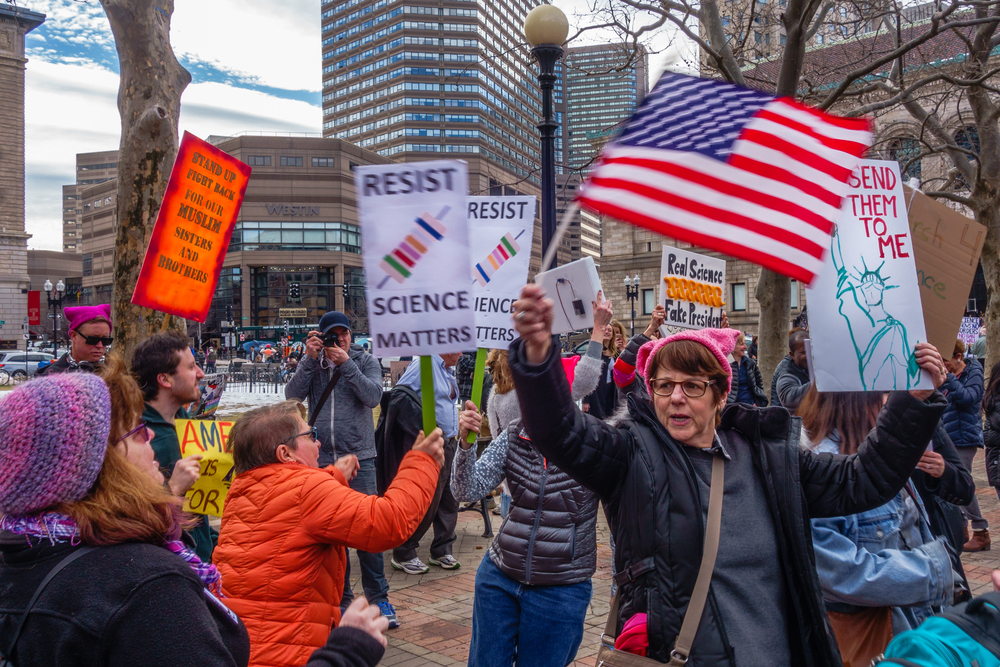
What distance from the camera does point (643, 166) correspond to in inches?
99.8

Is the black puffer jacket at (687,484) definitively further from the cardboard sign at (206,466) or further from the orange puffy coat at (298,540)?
the cardboard sign at (206,466)

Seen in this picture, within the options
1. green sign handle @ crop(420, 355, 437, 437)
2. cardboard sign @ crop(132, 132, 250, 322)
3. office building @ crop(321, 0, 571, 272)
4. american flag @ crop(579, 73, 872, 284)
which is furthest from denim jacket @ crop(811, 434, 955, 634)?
office building @ crop(321, 0, 571, 272)

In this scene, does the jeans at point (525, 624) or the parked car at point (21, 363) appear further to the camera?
the parked car at point (21, 363)

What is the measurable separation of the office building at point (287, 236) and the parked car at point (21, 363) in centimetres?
4199

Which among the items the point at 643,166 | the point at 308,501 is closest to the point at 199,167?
the point at 308,501

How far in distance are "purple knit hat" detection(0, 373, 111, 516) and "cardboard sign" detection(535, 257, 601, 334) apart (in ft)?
11.2

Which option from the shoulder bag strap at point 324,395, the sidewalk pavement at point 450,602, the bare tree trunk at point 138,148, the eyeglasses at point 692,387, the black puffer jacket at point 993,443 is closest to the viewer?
the eyeglasses at point 692,387

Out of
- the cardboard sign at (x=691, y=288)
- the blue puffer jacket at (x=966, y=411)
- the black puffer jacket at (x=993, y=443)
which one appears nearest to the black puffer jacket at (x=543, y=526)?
the cardboard sign at (x=691, y=288)

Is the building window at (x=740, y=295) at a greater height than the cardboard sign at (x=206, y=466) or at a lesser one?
greater

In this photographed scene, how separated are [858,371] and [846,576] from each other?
0.75m

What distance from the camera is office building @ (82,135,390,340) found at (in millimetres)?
80312

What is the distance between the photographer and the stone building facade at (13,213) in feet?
213

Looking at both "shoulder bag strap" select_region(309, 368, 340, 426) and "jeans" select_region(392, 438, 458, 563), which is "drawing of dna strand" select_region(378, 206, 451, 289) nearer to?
"shoulder bag strap" select_region(309, 368, 340, 426)

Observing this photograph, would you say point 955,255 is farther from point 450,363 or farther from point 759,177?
point 450,363
